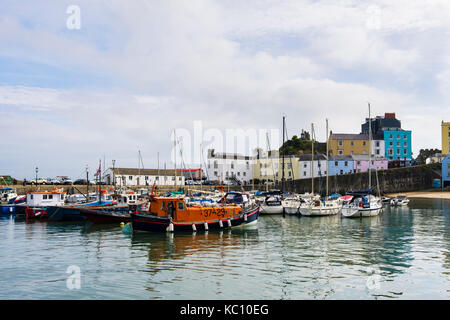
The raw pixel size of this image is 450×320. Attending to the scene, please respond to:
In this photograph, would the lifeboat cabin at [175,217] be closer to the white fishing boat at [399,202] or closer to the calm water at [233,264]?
the calm water at [233,264]

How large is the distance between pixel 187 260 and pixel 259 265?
4.00m

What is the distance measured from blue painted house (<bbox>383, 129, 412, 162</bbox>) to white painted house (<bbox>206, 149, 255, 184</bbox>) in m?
36.7

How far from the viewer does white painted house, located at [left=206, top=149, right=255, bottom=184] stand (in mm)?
111625

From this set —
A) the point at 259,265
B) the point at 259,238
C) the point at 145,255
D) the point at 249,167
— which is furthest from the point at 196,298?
the point at 249,167

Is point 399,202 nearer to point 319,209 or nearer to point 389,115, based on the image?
point 319,209

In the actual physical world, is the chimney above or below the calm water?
above

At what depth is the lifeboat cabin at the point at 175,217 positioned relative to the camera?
30734 millimetres

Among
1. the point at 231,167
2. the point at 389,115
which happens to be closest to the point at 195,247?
the point at 231,167

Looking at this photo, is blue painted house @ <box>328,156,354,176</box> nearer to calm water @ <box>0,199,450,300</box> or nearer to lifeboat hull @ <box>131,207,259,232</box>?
calm water @ <box>0,199,450,300</box>

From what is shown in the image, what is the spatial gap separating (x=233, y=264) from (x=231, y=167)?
9263cm

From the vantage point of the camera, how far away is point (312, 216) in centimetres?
4534

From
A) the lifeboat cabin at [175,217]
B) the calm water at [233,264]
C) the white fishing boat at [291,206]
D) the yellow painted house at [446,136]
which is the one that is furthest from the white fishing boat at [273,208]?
the yellow painted house at [446,136]

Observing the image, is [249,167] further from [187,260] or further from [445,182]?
[187,260]

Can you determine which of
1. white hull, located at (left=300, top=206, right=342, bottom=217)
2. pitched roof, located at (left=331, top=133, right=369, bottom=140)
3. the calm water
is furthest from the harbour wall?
the calm water
